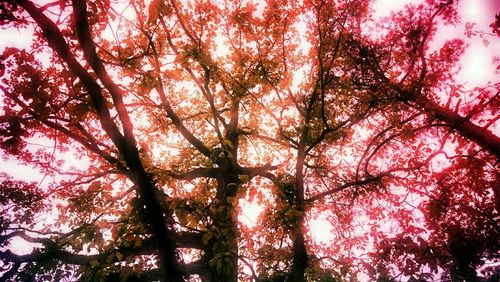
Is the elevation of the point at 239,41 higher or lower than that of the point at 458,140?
higher

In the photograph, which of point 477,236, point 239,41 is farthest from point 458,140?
point 239,41

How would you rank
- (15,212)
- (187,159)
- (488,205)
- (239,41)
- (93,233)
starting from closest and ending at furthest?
1. (93,233)
2. (239,41)
3. (488,205)
4. (15,212)
5. (187,159)

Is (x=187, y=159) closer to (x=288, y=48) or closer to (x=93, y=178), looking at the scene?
(x=93, y=178)

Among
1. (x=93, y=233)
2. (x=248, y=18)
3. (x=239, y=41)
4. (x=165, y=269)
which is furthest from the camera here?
(x=239, y=41)

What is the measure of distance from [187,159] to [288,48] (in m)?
5.76

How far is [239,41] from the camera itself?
27.5 ft

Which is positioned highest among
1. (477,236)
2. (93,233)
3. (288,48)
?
(288,48)

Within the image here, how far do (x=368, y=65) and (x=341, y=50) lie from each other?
1.27m

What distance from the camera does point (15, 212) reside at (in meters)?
10.6

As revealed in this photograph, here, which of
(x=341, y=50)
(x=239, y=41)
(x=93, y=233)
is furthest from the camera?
(x=341, y=50)

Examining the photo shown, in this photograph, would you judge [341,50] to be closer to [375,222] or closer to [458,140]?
[458,140]

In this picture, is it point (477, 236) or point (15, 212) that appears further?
point (15, 212)

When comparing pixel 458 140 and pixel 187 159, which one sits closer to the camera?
pixel 458 140

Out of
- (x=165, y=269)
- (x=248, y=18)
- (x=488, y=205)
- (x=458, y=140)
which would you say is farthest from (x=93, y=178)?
(x=488, y=205)
